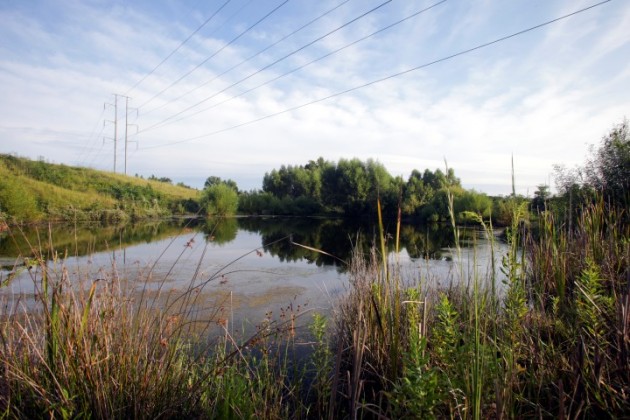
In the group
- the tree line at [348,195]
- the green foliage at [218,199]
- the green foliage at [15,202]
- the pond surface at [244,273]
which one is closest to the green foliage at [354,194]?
the tree line at [348,195]

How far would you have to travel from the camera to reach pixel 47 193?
26969mm

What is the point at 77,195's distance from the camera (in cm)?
2898

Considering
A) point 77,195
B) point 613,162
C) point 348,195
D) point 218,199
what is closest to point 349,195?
point 348,195

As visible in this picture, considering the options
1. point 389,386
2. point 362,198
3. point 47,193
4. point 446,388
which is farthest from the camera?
point 362,198

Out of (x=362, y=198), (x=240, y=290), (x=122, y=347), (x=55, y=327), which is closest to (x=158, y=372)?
(x=122, y=347)

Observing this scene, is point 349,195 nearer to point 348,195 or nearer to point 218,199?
point 348,195

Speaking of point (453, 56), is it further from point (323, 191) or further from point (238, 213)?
point (238, 213)

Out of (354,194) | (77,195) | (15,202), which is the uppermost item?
(354,194)

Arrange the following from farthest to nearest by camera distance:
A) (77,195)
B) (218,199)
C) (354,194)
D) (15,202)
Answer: (354,194) → (218,199) → (77,195) → (15,202)

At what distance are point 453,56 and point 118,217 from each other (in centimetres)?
2777

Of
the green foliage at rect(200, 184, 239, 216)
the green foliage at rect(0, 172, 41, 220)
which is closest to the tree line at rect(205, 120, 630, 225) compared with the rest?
the green foliage at rect(200, 184, 239, 216)

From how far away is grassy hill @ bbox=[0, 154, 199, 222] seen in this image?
837 inches

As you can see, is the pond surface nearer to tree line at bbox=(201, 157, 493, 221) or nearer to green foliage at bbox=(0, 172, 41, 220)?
green foliage at bbox=(0, 172, 41, 220)

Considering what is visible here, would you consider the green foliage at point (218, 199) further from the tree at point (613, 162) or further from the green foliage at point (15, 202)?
the tree at point (613, 162)
